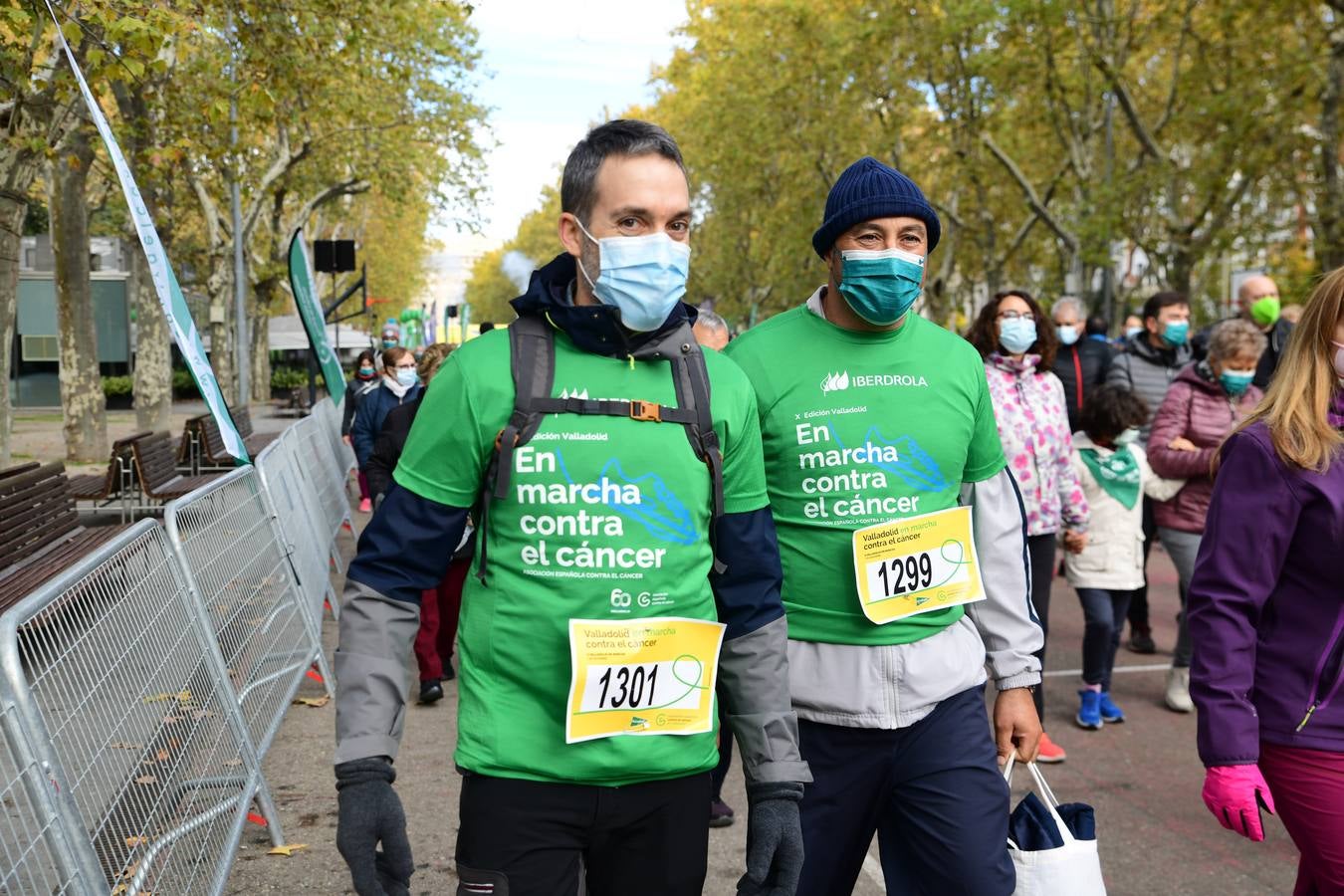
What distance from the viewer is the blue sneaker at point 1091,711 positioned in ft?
21.4

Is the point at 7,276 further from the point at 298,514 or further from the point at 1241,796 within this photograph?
→ the point at 1241,796

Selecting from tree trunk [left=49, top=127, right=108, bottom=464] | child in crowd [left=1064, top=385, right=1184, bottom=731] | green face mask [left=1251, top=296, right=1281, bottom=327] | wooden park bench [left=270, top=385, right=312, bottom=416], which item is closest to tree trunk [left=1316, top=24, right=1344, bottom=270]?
green face mask [left=1251, top=296, right=1281, bottom=327]

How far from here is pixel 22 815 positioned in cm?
270

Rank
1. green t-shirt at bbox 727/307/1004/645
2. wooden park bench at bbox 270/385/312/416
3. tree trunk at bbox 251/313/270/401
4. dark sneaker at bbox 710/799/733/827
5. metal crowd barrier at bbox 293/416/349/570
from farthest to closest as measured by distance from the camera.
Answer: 1. tree trunk at bbox 251/313/270/401
2. wooden park bench at bbox 270/385/312/416
3. metal crowd barrier at bbox 293/416/349/570
4. dark sneaker at bbox 710/799/733/827
5. green t-shirt at bbox 727/307/1004/645

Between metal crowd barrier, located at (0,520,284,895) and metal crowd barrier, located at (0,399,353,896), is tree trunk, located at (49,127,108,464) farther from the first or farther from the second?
metal crowd barrier, located at (0,520,284,895)

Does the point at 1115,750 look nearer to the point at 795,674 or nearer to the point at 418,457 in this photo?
the point at 795,674

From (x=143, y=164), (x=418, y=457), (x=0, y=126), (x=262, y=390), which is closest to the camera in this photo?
(x=418, y=457)

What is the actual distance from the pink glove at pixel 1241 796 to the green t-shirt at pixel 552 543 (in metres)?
1.16

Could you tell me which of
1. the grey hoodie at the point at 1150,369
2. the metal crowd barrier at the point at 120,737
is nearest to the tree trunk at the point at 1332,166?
the grey hoodie at the point at 1150,369

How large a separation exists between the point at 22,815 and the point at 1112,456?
17.9 feet

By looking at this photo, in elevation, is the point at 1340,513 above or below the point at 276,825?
above

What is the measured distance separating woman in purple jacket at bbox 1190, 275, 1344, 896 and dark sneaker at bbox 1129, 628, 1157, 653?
543 cm

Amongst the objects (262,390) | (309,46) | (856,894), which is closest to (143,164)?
(309,46)

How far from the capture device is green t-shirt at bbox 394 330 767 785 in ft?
7.59
